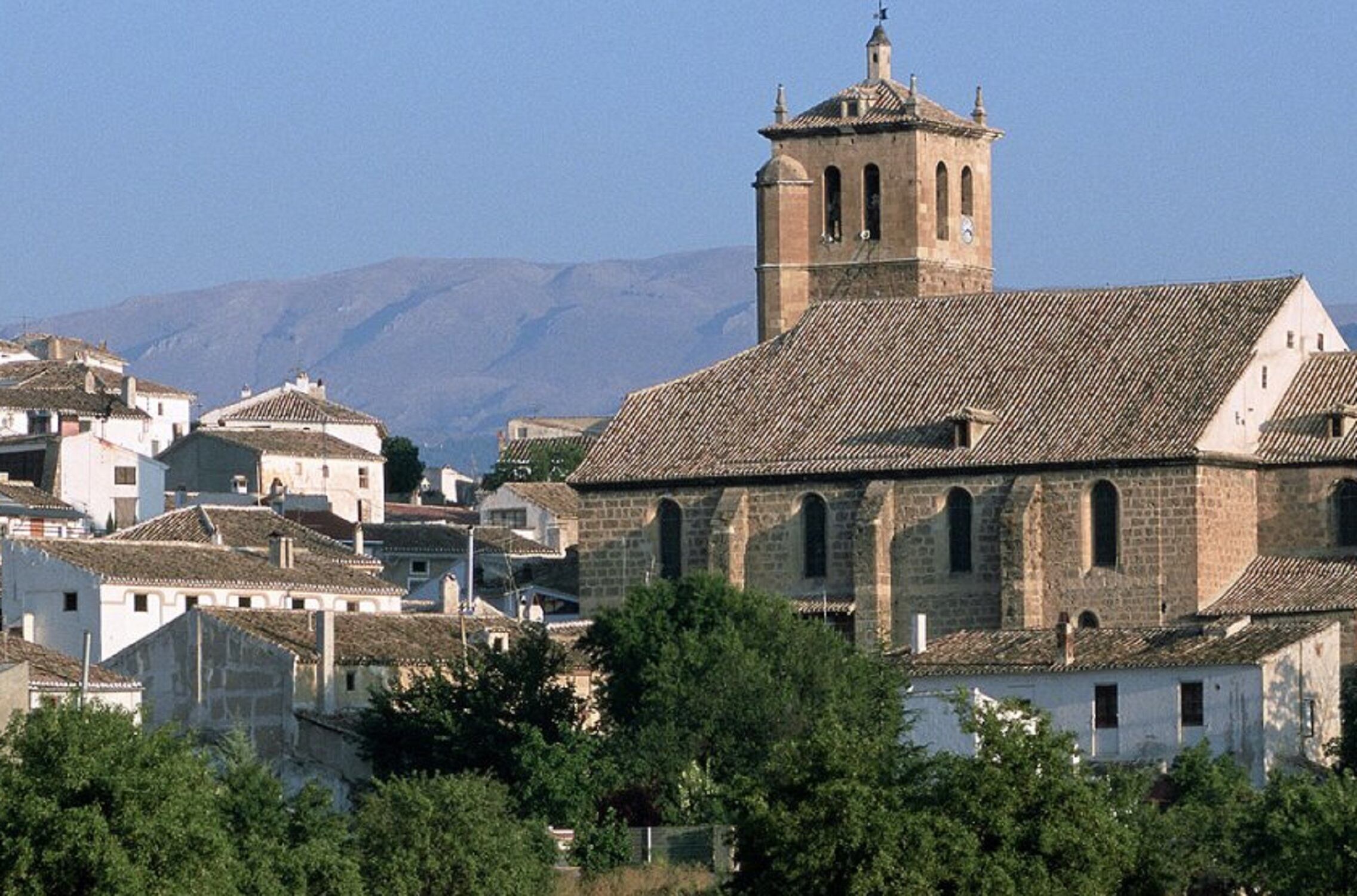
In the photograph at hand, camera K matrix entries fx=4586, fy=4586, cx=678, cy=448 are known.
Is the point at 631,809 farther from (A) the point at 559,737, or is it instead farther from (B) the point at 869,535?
(B) the point at 869,535

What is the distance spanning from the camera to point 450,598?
89000mm

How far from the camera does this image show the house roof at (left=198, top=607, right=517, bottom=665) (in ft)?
250

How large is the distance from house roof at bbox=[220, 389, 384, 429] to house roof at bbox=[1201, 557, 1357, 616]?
58.1 meters

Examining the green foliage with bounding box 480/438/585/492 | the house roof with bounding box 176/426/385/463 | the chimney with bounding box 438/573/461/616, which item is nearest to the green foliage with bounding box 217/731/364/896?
the chimney with bounding box 438/573/461/616

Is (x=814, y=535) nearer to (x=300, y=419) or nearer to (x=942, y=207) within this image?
(x=942, y=207)

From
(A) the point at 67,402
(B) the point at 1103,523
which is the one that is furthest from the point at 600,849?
(A) the point at 67,402

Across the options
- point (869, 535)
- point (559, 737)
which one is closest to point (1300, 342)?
point (869, 535)

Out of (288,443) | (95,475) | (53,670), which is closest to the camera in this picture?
(53,670)

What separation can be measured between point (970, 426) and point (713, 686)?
10654 mm

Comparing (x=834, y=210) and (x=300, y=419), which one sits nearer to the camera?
(x=834, y=210)

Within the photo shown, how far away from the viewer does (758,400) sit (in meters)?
85.6

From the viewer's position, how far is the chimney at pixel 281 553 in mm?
86812

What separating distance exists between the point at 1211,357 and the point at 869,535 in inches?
269

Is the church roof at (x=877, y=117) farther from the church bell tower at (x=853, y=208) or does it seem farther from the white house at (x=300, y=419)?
the white house at (x=300, y=419)
